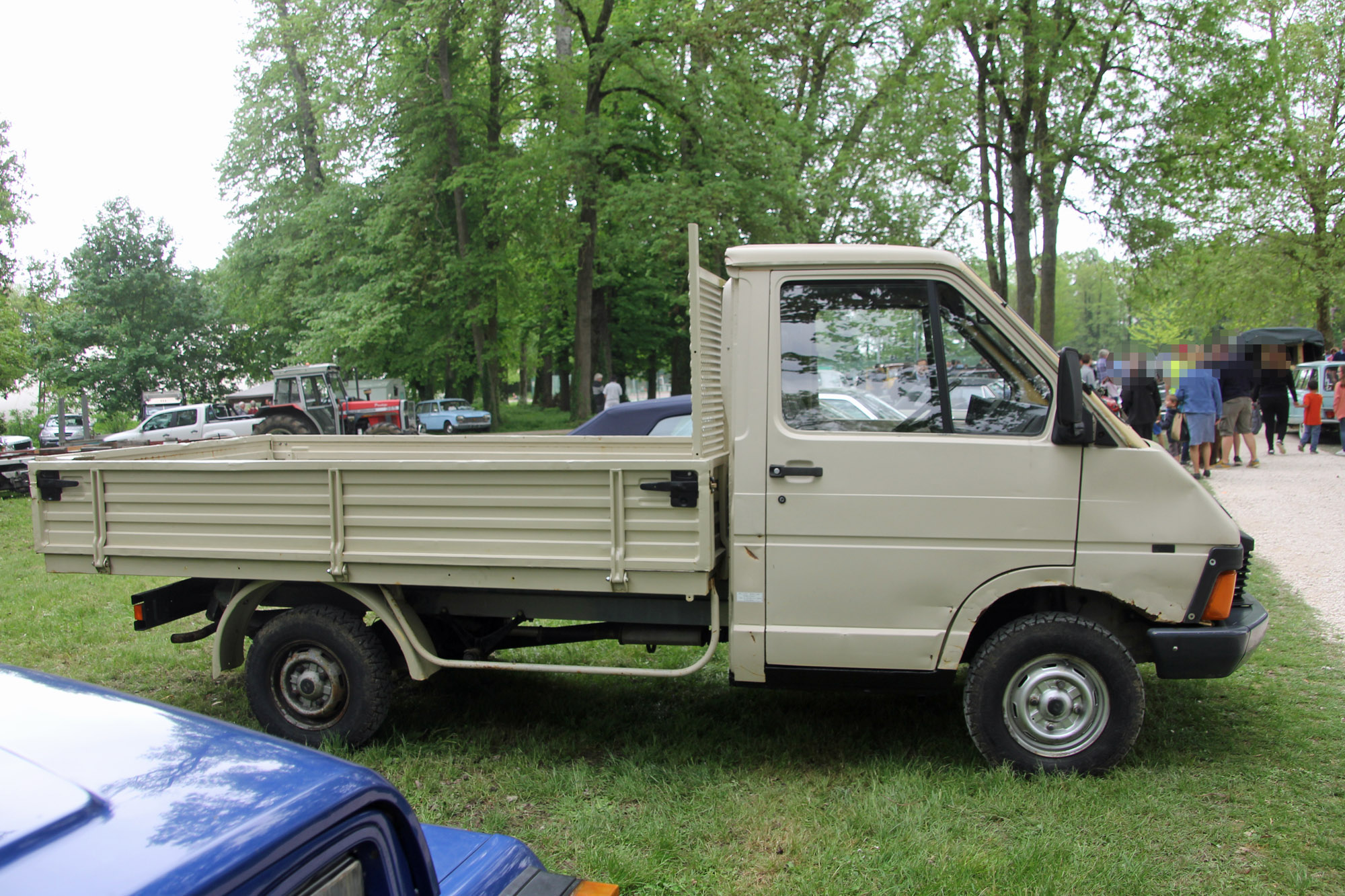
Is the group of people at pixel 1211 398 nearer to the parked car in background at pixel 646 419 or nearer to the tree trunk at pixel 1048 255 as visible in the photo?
the parked car in background at pixel 646 419

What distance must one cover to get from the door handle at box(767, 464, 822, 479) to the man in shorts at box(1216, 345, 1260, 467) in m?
10.8

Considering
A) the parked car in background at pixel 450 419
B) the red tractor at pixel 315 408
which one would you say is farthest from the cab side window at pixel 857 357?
the parked car in background at pixel 450 419

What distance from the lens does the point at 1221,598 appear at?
13.0 ft

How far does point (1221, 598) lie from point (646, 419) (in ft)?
16.4

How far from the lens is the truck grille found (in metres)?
4.14

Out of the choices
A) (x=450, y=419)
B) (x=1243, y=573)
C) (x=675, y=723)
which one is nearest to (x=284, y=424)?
(x=450, y=419)

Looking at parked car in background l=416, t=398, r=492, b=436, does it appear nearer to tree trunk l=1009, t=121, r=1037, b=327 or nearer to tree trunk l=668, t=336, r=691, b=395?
tree trunk l=668, t=336, r=691, b=395

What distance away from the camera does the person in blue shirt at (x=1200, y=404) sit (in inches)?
470

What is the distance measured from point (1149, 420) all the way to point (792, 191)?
12862mm

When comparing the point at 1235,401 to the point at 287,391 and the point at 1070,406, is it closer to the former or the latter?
the point at 1070,406

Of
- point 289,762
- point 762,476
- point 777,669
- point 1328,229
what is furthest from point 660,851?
point 1328,229

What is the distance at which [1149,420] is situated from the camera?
11984mm

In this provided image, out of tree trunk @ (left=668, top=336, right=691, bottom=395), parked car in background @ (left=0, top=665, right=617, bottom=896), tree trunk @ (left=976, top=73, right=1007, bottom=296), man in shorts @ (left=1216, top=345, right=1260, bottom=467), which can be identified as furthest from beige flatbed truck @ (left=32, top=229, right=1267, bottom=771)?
tree trunk @ (left=668, top=336, right=691, bottom=395)

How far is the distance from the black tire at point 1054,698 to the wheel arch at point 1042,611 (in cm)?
14
